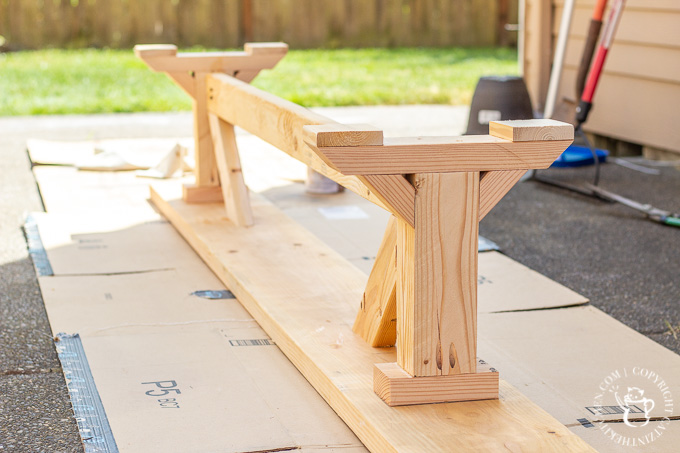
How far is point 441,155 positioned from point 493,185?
7.1 inches

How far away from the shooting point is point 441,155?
1.90 metres

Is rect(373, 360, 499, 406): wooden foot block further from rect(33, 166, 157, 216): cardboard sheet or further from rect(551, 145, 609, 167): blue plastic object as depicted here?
rect(551, 145, 609, 167): blue plastic object

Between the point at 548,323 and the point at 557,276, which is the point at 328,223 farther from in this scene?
the point at 548,323

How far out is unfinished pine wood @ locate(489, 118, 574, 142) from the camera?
75.5 inches

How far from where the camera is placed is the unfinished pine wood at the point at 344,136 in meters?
1.80

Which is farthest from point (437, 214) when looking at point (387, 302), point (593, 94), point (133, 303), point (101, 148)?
point (101, 148)

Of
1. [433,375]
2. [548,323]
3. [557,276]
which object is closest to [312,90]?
[557,276]

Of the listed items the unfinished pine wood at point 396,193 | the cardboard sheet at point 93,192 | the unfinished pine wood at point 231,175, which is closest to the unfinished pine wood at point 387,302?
the unfinished pine wood at point 396,193

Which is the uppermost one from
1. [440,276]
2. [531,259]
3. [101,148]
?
[440,276]

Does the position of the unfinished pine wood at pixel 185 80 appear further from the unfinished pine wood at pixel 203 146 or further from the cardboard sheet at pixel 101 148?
the cardboard sheet at pixel 101 148

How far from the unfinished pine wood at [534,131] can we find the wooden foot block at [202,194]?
230cm

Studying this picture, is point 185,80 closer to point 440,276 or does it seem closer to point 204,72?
point 204,72

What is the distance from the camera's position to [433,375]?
203 cm

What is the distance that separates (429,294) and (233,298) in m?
1.25
